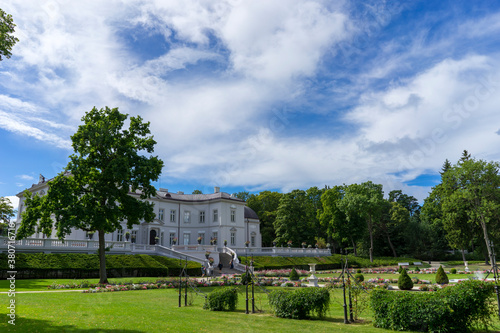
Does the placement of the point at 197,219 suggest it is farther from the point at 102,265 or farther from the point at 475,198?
the point at 475,198

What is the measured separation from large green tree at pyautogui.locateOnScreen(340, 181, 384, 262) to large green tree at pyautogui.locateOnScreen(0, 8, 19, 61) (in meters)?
52.1

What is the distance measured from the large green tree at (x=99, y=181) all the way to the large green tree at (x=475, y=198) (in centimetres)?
3927

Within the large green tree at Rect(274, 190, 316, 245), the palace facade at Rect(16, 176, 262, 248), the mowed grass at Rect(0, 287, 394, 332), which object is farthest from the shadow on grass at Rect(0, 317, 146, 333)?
the large green tree at Rect(274, 190, 316, 245)

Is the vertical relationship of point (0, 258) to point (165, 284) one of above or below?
above

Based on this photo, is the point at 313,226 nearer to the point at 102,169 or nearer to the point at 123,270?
the point at 123,270

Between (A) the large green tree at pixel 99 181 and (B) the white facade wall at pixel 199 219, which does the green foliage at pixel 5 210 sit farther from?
(A) the large green tree at pixel 99 181

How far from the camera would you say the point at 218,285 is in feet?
80.3

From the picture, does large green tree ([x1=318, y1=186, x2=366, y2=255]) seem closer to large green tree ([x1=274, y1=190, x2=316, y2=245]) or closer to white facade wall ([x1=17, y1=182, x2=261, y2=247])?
large green tree ([x1=274, y1=190, x2=316, y2=245])

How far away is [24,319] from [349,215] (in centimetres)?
5513

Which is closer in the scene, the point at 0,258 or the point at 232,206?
the point at 0,258

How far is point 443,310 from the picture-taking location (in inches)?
335

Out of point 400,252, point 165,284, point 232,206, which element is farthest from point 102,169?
point 400,252

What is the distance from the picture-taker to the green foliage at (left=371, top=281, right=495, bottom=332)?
28.0 feet

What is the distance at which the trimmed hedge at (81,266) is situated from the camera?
25.3 m
